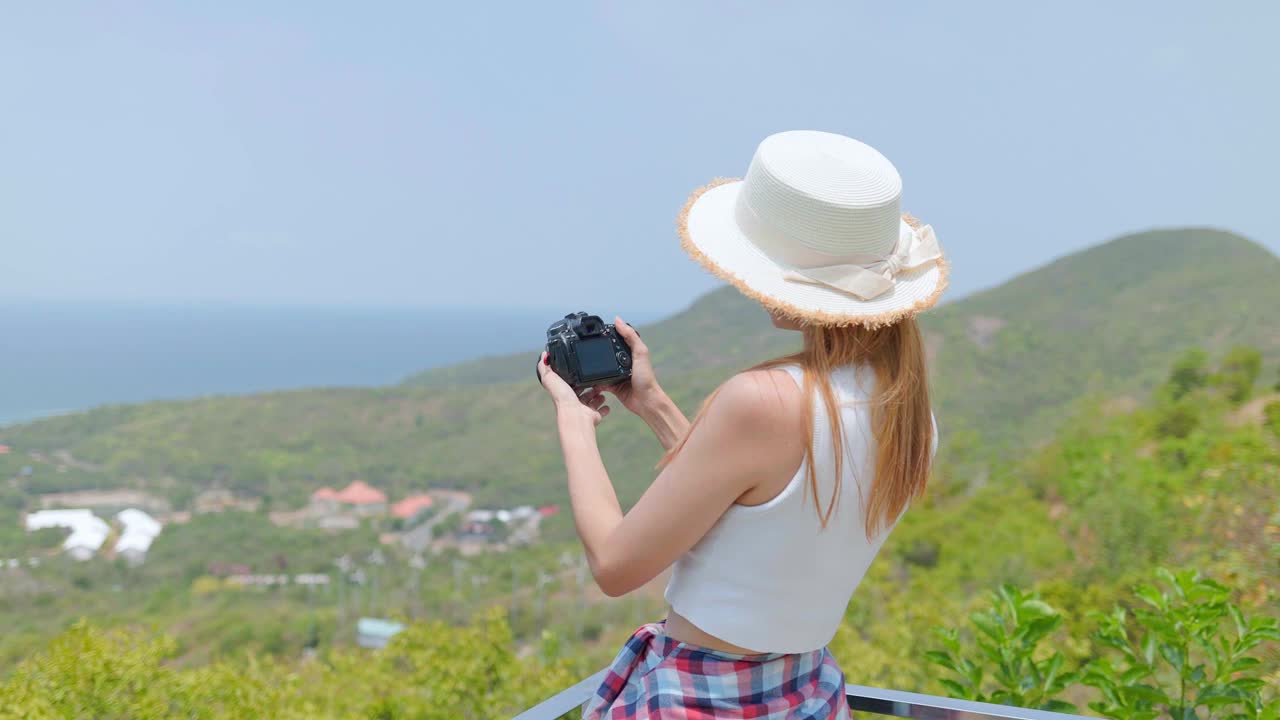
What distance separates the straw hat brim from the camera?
1050 millimetres

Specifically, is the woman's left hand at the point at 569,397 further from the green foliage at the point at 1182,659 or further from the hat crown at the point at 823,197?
the green foliage at the point at 1182,659

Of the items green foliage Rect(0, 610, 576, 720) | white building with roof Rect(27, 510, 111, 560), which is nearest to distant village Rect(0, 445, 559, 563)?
white building with roof Rect(27, 510, 111, 560)

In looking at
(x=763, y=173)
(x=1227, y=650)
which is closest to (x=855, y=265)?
(x=763, y=173)

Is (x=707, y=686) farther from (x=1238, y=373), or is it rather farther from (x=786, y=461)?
(x=1238, y=373)

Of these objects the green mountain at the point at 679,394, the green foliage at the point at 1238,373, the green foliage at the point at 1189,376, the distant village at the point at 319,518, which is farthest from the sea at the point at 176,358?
the green foliage at the point at 1238,373

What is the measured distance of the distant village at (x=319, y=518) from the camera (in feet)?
155

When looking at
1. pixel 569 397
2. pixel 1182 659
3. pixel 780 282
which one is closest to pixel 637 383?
pixel 569 397

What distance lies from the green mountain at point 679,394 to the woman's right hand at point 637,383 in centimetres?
3606

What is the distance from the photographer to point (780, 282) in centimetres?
108

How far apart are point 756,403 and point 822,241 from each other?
22cm

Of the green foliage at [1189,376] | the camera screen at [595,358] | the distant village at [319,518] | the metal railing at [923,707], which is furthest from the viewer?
the distant village at [319,518]

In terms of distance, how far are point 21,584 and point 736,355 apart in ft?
110

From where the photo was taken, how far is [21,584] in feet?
134

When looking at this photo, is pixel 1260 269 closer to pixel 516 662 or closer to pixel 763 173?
pixel 516 662
